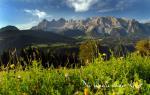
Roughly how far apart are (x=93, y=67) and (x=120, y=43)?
2.35 meters

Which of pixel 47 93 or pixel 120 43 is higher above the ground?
pixel 120 43

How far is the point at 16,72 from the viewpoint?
923 centimetres

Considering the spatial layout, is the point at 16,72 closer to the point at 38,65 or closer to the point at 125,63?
the point at 38,65

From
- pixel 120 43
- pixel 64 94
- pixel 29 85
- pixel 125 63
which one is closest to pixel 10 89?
pixel 29 85

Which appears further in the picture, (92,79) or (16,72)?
(16,72)

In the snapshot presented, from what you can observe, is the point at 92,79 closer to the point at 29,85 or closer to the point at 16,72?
the point at 29,85

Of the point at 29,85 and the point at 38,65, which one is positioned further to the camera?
the point at 38,65

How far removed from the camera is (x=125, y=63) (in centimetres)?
870

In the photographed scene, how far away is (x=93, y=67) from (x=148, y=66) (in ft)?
5.18

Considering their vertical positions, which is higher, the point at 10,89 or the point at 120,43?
the point at 120,43

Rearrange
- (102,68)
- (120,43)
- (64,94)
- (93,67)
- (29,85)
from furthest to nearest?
(120,43) → (93,67) → (102,68) → (29,85) → (64,94)

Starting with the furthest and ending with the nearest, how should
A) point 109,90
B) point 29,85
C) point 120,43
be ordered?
point 120,43 < point 29,85 < point 109,90

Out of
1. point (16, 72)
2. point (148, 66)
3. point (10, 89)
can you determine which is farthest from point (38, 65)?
point (148, 66)

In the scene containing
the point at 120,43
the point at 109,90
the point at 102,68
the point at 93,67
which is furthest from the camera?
the point at 120,43
